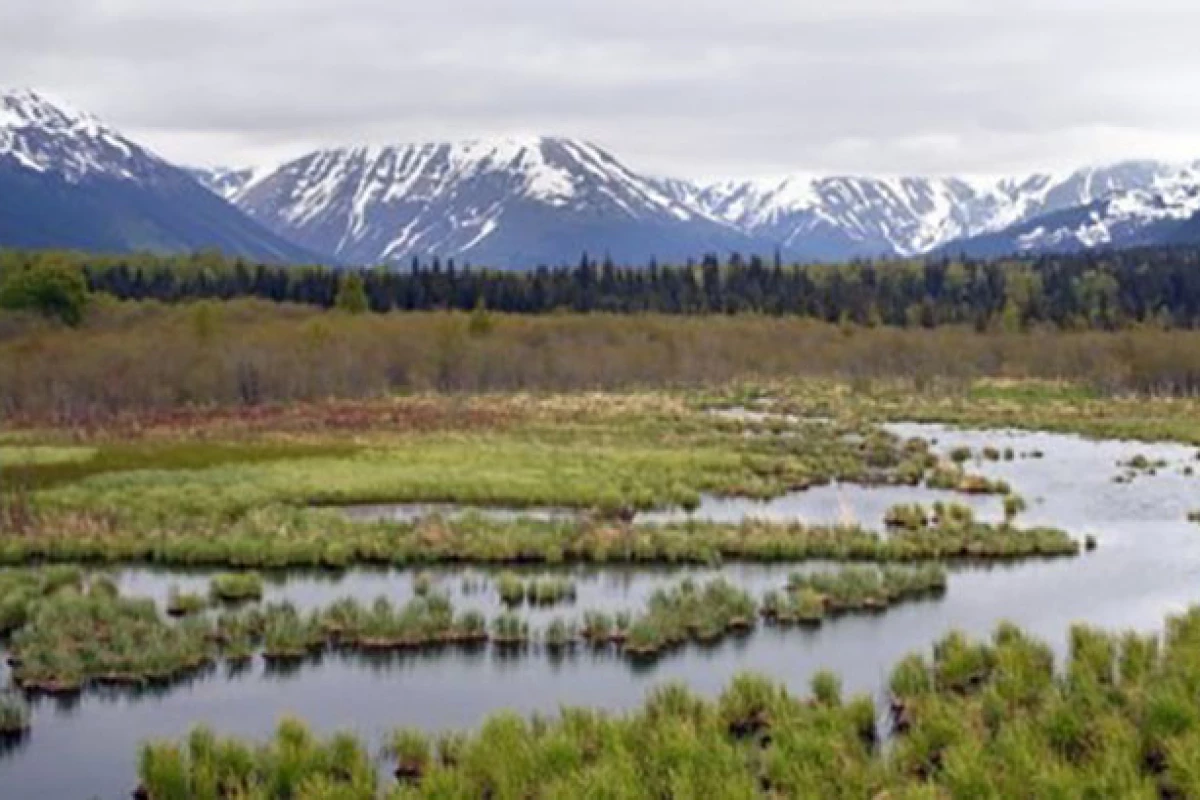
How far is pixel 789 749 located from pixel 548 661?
8816 mm

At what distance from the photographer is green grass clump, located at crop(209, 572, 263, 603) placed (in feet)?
111

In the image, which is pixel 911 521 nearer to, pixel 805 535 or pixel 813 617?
pixel 805 535

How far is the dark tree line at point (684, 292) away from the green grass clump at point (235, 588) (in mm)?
116406

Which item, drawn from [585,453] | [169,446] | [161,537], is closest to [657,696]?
[161,537]

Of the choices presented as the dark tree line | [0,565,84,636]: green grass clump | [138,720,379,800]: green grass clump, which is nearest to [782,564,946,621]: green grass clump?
[138,720,379,800]: green grass clump

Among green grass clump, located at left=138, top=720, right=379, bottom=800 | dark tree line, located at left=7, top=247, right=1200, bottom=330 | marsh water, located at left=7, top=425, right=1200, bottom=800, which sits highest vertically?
dark tree line, located at left=7, top=247, right=1200, bottom=330

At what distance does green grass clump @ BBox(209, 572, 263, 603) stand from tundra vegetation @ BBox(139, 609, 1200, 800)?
12434 millimetres

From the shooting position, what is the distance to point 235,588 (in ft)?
111

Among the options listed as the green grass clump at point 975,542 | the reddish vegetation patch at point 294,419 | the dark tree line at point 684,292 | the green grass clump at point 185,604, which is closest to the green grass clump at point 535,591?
the green grass clump at point 185,604

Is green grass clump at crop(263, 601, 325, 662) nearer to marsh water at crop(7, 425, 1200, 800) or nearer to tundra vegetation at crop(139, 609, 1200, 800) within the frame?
marsh water at crop(7, 425, 1200, 800)

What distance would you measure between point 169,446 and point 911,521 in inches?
1370

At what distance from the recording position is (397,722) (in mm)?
23922

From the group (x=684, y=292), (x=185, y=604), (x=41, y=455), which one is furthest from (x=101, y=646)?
(x=684, y=292)

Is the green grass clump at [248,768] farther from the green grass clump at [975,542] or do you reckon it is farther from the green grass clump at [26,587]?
the green grass clump at [975,542]
